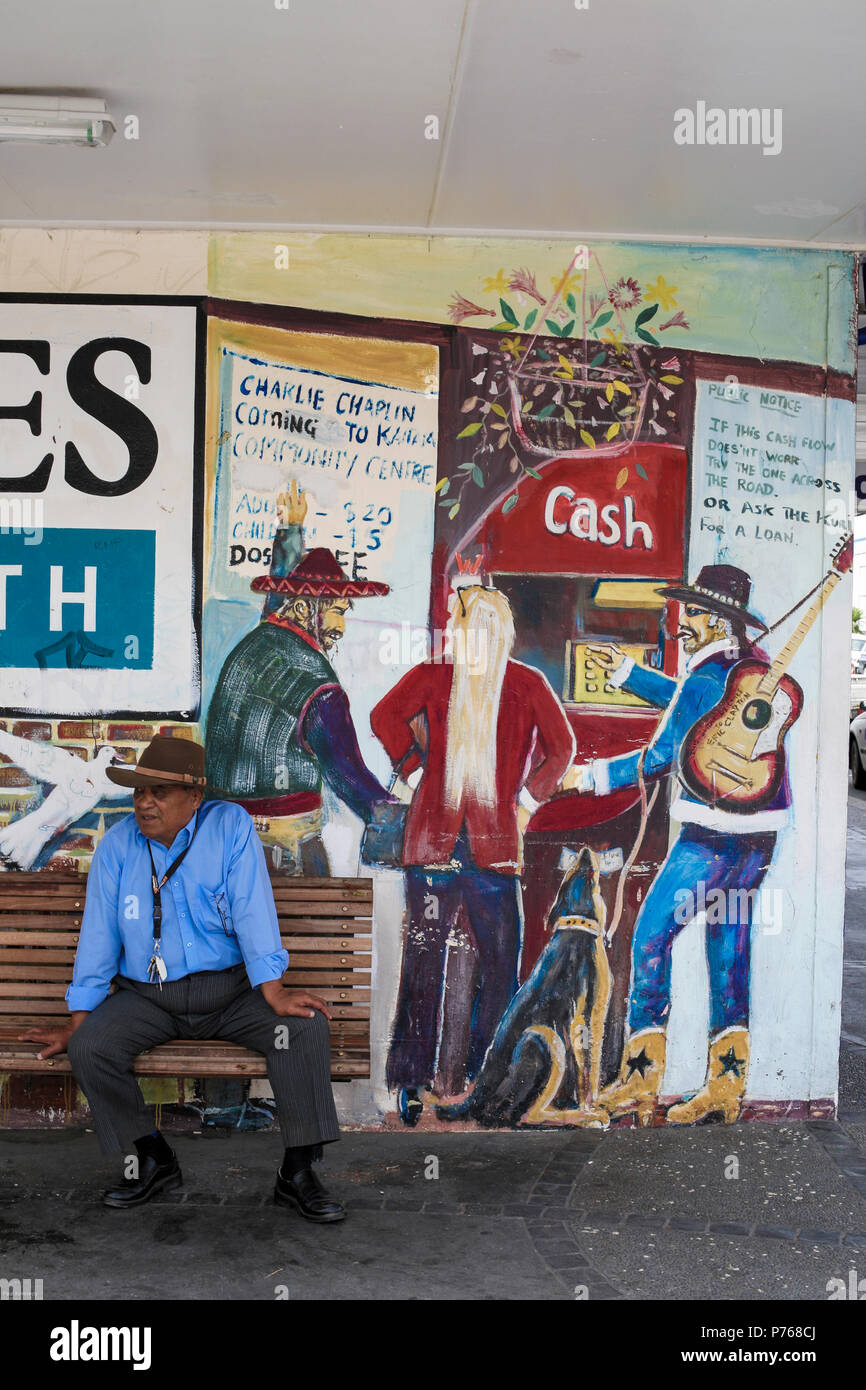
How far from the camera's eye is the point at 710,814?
16.3 feet

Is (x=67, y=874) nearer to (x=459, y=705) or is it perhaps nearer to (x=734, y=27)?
(x=459, y=705)

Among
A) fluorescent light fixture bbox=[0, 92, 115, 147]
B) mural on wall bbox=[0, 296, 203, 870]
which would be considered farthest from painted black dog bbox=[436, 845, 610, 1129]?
fluorescent light fixture bbox=[0, 92, 115, 147]

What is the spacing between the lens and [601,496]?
4.93 metres

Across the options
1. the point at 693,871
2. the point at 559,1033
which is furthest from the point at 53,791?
the point at 693,871

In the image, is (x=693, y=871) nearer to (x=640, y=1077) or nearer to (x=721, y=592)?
(x=640, y=1077)

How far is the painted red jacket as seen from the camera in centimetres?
491

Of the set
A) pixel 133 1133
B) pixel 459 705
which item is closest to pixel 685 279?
pixel 459 705

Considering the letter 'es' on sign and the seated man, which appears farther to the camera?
the letter 'es' on sign

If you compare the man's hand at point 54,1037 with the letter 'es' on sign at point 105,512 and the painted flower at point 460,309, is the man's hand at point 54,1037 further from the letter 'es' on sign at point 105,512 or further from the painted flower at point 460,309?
the painted flower at point 460,309

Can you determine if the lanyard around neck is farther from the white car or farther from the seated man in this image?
the white car

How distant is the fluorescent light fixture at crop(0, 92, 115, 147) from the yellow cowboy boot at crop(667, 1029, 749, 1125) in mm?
3878

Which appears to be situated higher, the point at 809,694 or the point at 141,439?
the point at 141,439

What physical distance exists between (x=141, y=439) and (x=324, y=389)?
730 mm
